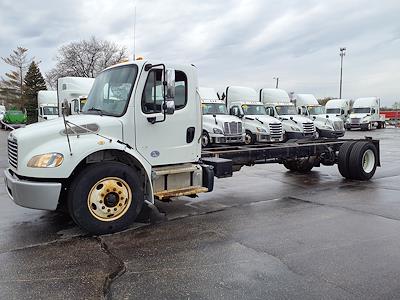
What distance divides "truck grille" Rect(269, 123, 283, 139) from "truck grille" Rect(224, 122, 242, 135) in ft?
6.87

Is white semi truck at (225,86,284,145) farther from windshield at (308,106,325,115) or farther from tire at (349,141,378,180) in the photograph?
tire at (349,141,378,180)

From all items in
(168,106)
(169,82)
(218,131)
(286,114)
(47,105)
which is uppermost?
(47,105)

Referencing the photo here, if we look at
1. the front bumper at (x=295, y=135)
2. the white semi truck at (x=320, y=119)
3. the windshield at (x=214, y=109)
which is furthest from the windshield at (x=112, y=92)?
the white semi truck at (x=320, y=119)

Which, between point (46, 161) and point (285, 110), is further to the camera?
point (285, 110)

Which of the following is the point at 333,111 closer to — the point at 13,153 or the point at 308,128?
the point at 308,128

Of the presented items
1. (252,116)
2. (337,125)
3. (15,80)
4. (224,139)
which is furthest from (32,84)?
(224,139)

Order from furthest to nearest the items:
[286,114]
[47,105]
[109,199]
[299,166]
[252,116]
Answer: [47,105], [286,114], [252,116], [299,166], [109,199]

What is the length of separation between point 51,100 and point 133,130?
2651 centimetres

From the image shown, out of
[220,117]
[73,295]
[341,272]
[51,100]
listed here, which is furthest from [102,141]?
[51,100]

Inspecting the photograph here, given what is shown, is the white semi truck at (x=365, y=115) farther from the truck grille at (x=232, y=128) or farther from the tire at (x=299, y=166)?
the tire at (x=299, y=166)

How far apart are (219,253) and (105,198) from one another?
1.84 meters

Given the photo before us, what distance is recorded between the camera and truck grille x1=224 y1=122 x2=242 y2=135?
18172 millimetres

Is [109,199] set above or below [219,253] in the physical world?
above

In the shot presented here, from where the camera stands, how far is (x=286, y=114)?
74.9ft
